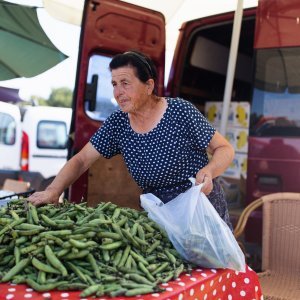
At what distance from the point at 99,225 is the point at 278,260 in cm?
209

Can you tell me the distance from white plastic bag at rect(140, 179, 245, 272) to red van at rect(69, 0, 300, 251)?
220cm

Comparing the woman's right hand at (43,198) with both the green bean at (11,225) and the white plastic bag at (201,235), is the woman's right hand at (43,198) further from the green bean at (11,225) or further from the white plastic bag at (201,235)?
the white plastic bag at (201,235)

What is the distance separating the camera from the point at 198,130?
268cm

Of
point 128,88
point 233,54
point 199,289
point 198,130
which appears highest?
point 233,54

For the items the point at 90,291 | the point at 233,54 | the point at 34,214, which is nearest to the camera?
the point at 90,291

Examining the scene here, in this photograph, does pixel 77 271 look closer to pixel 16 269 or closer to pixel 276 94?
pixel 16 269

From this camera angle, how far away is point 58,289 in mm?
1830

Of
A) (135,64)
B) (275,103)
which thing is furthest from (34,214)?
(275,103)

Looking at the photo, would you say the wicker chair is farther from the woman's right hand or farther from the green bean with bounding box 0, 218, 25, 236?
the green bean with bounding box 0, 218, 25, 236

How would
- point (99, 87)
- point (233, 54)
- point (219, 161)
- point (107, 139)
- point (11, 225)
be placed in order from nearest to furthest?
point (11, 225) → point (219, 161) → point (107, 139) → point (99, 87) → point (233, 54)

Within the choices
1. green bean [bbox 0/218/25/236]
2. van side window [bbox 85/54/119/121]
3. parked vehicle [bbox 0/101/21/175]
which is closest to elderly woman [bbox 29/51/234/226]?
green bean [bbox 0/218/25/236]

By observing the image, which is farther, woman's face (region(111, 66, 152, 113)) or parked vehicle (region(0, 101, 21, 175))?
parked vehicle (region(0, 101, 21, 175))

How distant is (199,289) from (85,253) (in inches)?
19.0

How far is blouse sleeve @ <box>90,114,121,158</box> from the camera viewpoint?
9.50 ft
